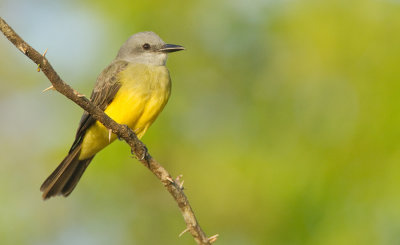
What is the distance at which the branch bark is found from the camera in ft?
11.7

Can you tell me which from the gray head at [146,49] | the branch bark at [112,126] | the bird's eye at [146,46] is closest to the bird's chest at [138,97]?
the gray head at [146,49]

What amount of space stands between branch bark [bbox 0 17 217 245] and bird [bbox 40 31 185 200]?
4.99ft

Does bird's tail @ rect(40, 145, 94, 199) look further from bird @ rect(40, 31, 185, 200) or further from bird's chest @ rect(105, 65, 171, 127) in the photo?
bird's chest @ rect(105, 65, 171, 127)

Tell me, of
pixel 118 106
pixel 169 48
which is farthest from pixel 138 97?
pixel 169 48

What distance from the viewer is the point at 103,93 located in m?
6.51

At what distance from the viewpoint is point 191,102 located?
826cm

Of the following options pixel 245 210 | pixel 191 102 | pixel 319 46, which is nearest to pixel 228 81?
pixel 191 102

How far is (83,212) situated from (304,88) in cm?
334

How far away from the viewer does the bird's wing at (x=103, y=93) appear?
21.1ft

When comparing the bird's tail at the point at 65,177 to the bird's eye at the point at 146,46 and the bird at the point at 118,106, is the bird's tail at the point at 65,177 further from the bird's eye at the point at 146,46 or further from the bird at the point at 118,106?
the bird's eye at the point at 146,46

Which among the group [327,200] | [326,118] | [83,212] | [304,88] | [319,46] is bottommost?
[327,200]

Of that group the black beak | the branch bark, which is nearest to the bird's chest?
the black beak

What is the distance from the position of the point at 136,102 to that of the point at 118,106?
0.66 feet

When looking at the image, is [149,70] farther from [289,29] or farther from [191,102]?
[289,29]
